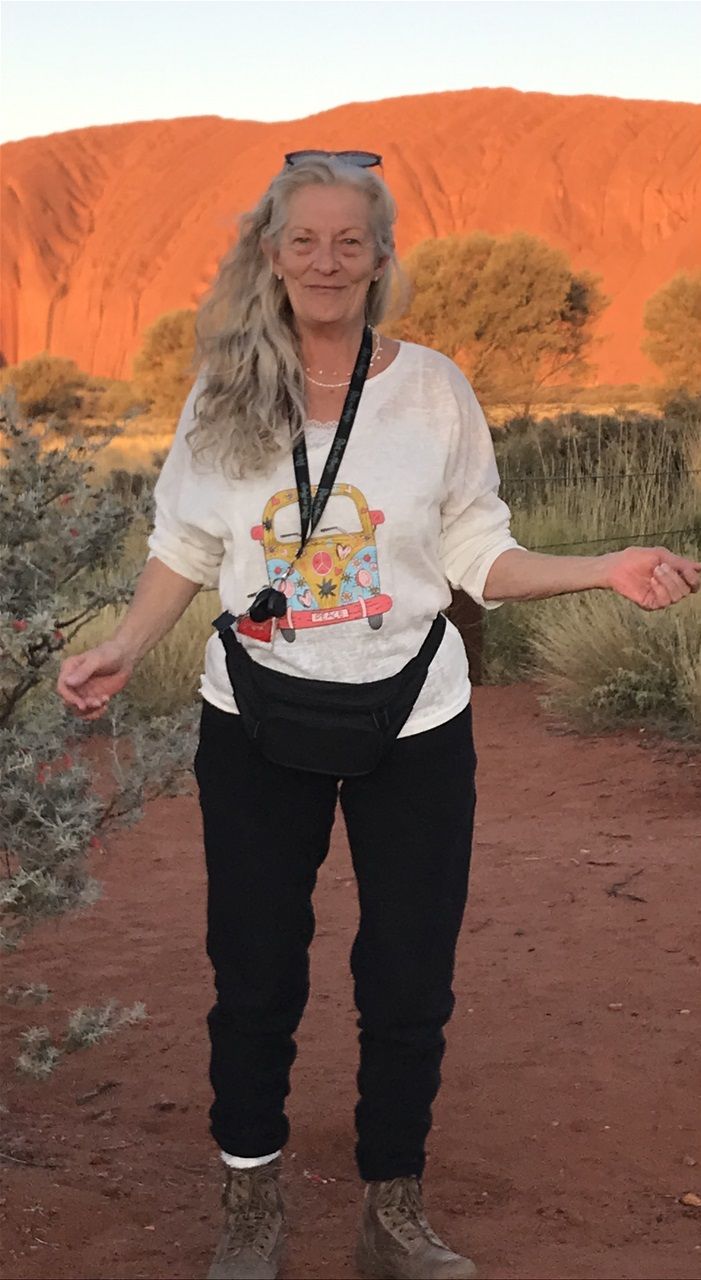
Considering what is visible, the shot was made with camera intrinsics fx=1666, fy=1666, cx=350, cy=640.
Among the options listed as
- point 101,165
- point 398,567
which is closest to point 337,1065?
point 398,567

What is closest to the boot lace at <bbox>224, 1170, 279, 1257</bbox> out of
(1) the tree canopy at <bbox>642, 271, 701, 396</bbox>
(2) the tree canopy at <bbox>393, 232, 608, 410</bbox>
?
(2) the tree canopy at <bbox>393, 232, 608, 410</bbox>

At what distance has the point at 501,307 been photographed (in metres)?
33.3

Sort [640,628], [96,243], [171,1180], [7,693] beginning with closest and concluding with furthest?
[171,1180], [7,693], [640,628], [96,243]

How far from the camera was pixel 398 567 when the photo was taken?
2.50m

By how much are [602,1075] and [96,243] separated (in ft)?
246

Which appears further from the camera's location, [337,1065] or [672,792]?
[672,792]

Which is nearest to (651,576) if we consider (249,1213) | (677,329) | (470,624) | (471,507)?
(471,507)

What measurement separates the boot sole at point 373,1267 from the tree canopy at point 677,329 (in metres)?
33.2

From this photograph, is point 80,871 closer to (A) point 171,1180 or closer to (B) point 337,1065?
(A) point 171,1180

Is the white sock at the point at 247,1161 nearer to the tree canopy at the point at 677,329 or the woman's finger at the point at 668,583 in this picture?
the woman's finger at the point at 668,583

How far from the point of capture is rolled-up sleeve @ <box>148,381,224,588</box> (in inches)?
102

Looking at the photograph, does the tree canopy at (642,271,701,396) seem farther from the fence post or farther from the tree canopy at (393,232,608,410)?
the fence post

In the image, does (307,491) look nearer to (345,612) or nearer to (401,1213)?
(345,612)

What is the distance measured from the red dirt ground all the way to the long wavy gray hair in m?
1.47
